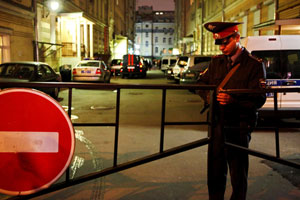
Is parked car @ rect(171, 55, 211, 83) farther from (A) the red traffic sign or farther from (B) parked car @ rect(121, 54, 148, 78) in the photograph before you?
(A) the red traffic sign

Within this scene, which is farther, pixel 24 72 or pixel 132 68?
pixel 132 68

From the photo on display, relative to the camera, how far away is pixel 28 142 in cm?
286

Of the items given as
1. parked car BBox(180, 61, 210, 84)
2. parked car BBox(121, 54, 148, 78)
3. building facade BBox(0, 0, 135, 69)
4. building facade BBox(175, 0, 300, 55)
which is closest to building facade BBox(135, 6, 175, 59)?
building facade BBox(175, 0, 300, 55)

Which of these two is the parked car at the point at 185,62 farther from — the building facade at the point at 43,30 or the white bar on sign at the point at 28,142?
the white bar on sign at the point at 28,142

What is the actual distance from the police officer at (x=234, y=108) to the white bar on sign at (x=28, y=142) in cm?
151

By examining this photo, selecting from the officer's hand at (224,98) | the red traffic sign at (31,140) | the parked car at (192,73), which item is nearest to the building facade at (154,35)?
the parked car at (192,73)

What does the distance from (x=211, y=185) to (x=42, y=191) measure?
167 cm

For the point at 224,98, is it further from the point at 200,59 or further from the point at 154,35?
the point at 154,35

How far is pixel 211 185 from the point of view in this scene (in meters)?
3.42

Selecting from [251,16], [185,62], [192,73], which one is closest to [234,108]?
[192,73]

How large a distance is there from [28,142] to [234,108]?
2.02 m

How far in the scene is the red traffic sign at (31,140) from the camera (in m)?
2.81

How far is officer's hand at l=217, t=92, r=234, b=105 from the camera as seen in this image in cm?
315

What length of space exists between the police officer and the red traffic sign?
145cm
